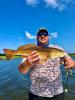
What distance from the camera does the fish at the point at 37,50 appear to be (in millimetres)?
5062

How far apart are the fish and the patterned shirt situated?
47cm

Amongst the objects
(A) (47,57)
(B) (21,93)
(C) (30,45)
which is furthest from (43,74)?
(B) (21,93)

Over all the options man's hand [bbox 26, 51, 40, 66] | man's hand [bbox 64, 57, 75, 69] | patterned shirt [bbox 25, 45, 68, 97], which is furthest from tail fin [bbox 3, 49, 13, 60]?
man's hand [bbox 64, 57, 75, 69]

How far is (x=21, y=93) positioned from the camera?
14344 millimetres

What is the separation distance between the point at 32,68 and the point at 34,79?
0.28 m

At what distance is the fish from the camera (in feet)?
16.6

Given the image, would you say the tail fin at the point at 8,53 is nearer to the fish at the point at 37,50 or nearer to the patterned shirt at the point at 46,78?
the fish at the point at 37,50

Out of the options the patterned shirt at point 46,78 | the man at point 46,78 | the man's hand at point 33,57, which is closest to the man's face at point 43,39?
the man at point 46,78

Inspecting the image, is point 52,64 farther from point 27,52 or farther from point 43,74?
point 27,52

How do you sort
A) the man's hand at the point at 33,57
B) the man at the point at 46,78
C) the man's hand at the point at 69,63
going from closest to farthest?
the man's hand at the point at 33,57 → the man's hand at the point at 69,63 → the man at the point at 46,78

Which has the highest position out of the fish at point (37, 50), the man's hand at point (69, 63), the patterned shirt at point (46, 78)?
the fish at point (37, 50)

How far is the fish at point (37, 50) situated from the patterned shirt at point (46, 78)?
0.47 metres

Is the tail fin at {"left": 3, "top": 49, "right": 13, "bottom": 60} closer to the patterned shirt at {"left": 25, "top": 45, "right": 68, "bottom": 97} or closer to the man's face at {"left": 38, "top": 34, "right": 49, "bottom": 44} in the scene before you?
the patterned shirt at {"left": 25, "top": 45, "right": 68, "bottom": 97}

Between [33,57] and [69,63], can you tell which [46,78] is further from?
[33,57]
